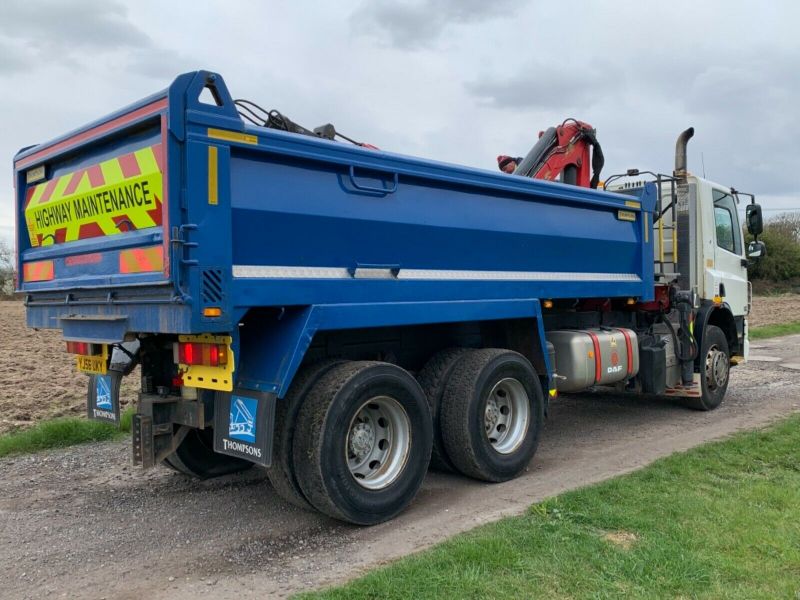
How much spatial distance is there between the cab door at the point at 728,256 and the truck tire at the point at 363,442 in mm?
5410

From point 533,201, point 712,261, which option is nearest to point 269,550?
point 533,201

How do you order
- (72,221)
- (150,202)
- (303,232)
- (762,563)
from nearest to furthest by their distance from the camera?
(762,563)
(150,202)
(303,232)
(72,221)

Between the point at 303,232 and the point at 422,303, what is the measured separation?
1074mm

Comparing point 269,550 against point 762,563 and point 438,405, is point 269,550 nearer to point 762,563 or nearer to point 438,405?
point 438,405

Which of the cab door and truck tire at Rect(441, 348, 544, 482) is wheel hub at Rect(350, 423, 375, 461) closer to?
truck tire at Rect(441, 348, 544, 482)

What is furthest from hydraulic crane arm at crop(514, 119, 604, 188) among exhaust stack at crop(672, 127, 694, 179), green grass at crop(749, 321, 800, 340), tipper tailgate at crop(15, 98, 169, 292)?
green grass at crop(749, 321, 800, 340)

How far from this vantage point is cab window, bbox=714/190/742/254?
8.78m

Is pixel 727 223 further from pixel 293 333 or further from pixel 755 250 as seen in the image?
pixel 293 333

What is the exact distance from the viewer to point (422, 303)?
16.5 ft

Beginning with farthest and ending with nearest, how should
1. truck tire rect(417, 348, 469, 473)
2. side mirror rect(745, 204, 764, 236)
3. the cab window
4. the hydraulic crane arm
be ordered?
the cab window → side mirror rect(745, 204, 764, 236) → the hydraulic crane arm → truck tire rect(417, 348, 469, 473)

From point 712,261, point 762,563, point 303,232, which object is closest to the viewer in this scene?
point 762,563

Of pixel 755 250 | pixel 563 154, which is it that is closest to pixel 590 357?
pixel 563 154

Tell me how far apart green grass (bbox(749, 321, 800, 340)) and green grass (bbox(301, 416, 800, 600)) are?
1442cm

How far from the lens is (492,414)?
5.75 meters
